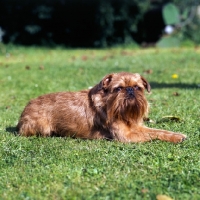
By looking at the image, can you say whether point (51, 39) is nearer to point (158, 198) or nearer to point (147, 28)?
point (147, 28)

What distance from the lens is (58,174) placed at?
5477 millimetres

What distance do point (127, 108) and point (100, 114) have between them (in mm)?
479

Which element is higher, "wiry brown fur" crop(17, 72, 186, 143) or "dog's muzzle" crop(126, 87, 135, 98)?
"dog's muzzle" crop(126, 87, 135, 98)

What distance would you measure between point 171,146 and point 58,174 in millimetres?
1601

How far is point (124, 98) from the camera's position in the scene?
6.63 m

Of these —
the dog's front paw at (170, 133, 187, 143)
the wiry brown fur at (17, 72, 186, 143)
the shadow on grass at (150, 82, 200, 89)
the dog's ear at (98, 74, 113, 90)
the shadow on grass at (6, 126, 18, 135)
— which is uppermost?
the dog's ear at (98, 74, 113, 90)

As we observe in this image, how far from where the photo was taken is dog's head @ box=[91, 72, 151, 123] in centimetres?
666

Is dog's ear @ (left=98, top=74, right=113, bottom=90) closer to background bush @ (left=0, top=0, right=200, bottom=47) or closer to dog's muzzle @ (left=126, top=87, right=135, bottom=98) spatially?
dog's muzzle @ (left=126, top=87, right=135, bottom=98)

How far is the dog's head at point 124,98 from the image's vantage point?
6656 mm

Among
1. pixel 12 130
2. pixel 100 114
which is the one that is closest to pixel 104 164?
pixel 100 114

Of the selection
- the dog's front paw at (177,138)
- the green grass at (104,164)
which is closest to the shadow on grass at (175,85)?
the green grass at (104,164)

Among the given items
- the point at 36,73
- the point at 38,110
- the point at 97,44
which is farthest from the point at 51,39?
the point at 38,110

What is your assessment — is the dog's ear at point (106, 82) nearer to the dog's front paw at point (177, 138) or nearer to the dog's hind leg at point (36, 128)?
the dog's hind leg at point (36, 128)

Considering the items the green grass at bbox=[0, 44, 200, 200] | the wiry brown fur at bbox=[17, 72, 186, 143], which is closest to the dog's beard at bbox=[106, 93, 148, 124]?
the wiry brown fur at bbox=[17, 72, 186, 143]
